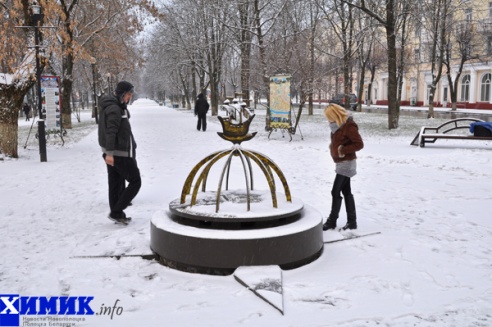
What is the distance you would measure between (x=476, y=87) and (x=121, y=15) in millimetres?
37701

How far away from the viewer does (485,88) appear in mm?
44906

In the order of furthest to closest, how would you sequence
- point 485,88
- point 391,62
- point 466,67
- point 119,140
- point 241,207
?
1. point 466,67
2. point 485,88
3. point 391,62
4. point 119,140
5. point 241,207

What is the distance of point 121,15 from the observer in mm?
21156

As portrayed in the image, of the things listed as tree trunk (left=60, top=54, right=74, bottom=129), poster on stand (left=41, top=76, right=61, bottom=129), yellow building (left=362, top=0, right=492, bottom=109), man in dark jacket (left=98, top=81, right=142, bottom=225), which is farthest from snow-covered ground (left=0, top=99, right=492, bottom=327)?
yellow building (left=362, top=0, right=492, bottom=109)

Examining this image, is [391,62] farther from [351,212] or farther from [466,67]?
[466,67]

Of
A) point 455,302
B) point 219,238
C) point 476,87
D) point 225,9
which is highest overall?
point 225,9

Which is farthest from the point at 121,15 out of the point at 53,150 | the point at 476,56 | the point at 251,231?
the point at 476,56

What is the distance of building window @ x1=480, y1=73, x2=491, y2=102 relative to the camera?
146 feet

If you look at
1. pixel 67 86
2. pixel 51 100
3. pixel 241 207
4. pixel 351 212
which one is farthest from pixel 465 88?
pixel 241 207

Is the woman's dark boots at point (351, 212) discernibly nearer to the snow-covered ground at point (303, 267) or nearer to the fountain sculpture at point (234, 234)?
the snow-covered ground at point (303, 267)

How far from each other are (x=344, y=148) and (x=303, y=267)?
1.60 m

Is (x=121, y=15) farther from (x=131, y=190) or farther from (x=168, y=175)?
(x=131, y=190)

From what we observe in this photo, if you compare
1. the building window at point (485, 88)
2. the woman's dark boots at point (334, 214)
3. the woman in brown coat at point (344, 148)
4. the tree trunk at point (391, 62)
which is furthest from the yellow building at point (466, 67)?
the woman's dark boots at point (334, 214)

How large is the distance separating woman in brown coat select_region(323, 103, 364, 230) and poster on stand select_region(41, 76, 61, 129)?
12706 millimetres
